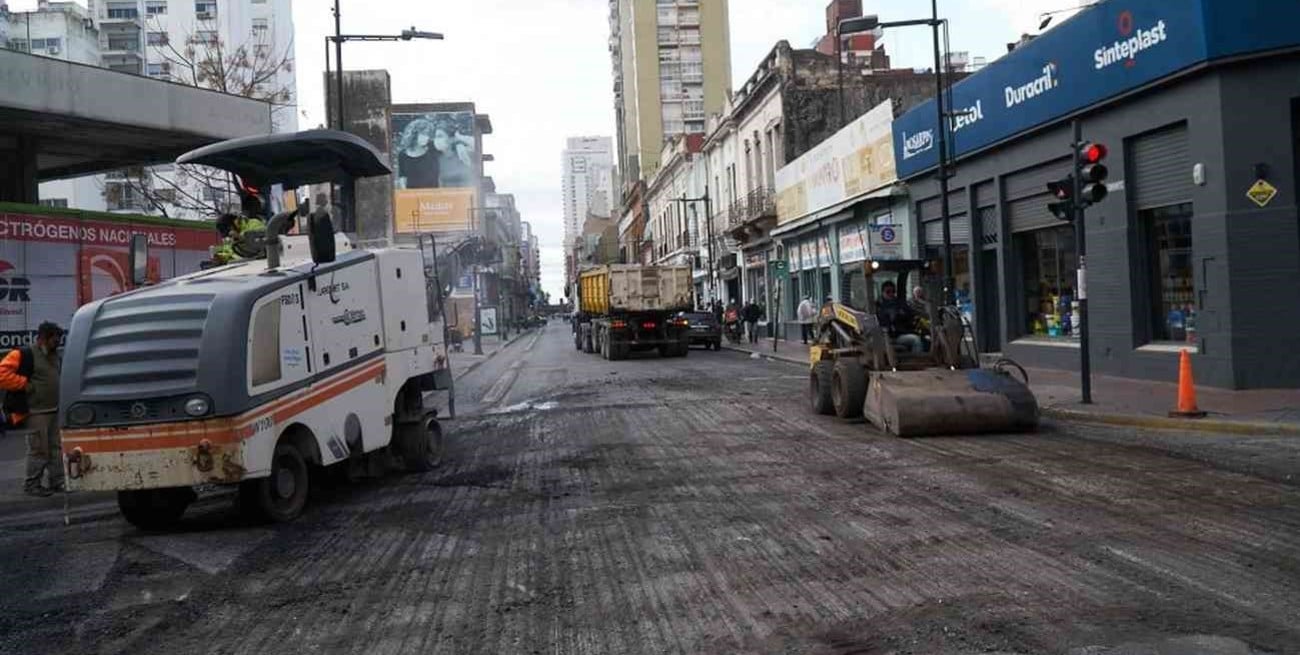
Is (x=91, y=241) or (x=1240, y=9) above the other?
(x=1240, y=9)

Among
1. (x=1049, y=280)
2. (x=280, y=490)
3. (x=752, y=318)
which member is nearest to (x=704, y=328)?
(x=752, y=318)

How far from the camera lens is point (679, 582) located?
637cm

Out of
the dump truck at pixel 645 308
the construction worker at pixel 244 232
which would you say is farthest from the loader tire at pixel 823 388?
the dump truck at pixel 645 308

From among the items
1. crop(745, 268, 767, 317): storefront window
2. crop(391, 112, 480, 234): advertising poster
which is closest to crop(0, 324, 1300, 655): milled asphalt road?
crop(745, 268, 767, 317): storefront window

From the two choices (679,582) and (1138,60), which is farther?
(1138,60)

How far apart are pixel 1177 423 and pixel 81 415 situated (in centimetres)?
1132

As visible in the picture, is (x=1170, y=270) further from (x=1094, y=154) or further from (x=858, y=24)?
(x=858, y=24)

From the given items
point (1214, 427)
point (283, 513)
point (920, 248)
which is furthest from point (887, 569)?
point (920, 248)

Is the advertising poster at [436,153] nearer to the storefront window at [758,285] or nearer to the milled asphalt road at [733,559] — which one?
the storefront window at [758,285]

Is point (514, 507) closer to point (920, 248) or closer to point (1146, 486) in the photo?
point (1146, 486)

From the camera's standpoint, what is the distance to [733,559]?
6863 mm

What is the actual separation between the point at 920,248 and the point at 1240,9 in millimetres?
→ 12931

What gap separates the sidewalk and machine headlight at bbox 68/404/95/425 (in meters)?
11.1

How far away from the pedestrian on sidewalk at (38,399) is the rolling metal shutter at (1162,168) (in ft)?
49.6
